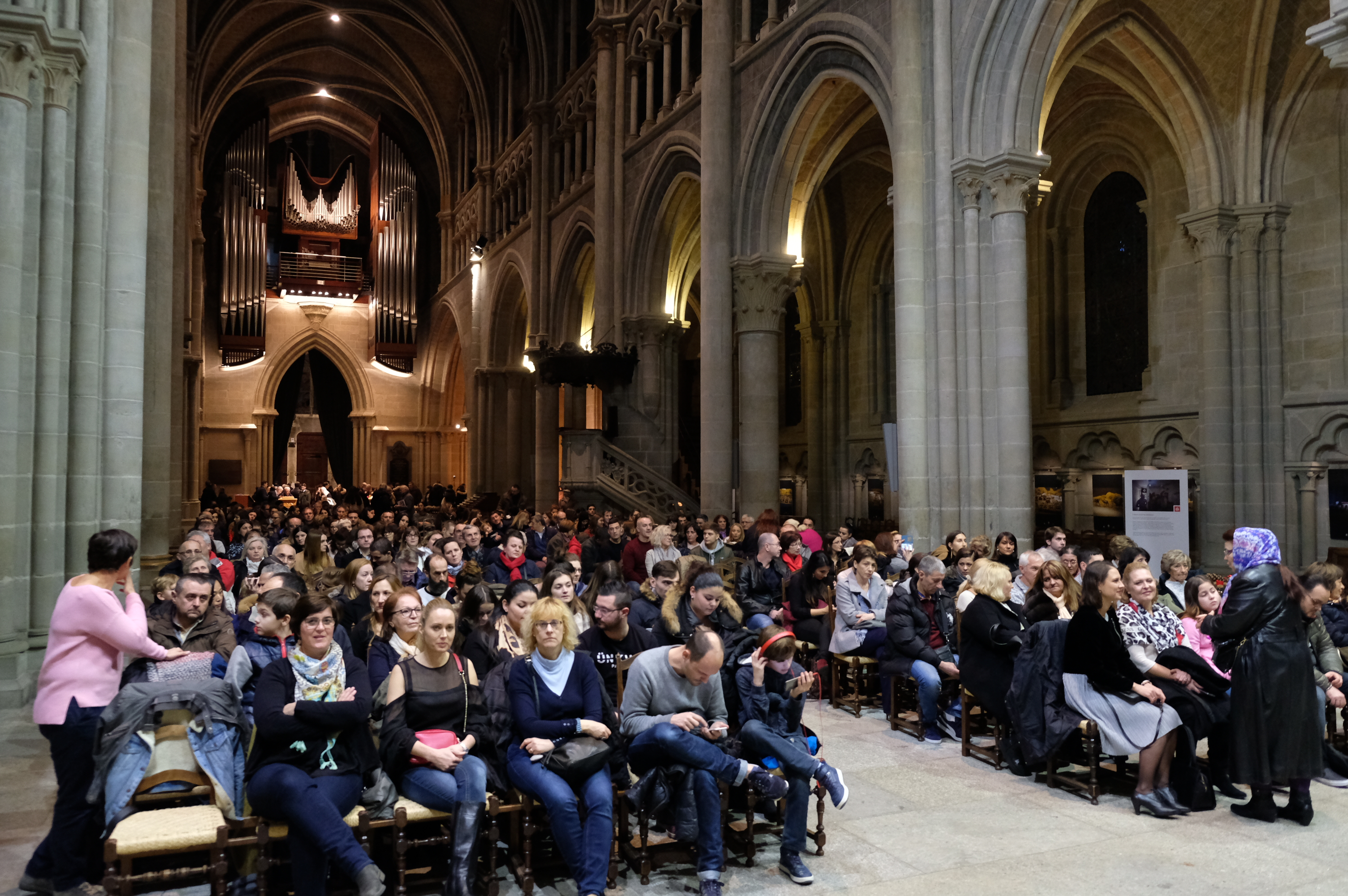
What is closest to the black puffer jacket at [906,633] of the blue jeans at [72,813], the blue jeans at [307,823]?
the blue jeans at [307,823]

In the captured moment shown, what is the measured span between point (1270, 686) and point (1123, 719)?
0.72m

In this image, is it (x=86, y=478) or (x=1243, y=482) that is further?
(x=1243, y=482)

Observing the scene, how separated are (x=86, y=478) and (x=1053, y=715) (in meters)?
6.90

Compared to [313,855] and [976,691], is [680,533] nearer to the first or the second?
[976,691]

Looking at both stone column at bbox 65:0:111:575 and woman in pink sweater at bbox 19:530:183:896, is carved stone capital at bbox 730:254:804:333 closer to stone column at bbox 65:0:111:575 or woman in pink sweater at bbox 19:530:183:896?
stone column at bbox 65:0:111:575

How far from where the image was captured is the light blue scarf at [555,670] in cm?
432

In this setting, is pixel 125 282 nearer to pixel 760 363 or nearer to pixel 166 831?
pixel 166 831

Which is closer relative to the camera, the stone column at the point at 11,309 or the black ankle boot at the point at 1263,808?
the black ankle boot at the point at 1263,808

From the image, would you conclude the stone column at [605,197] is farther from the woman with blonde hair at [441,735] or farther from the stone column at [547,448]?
the woman with blonde hair at [441,735]

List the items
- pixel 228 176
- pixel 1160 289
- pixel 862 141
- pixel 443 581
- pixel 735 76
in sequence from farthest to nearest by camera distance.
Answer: pixel 228 176, pixel 862 141, pixel 735 76, pixel 1160 289, pixel 443 581

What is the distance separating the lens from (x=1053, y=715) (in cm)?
538

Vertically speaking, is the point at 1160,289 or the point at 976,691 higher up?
the point at 1160,289

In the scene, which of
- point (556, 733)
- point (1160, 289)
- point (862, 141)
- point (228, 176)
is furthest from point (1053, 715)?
point (228, 176)

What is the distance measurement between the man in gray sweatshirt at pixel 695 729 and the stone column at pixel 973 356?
24.3 ft
